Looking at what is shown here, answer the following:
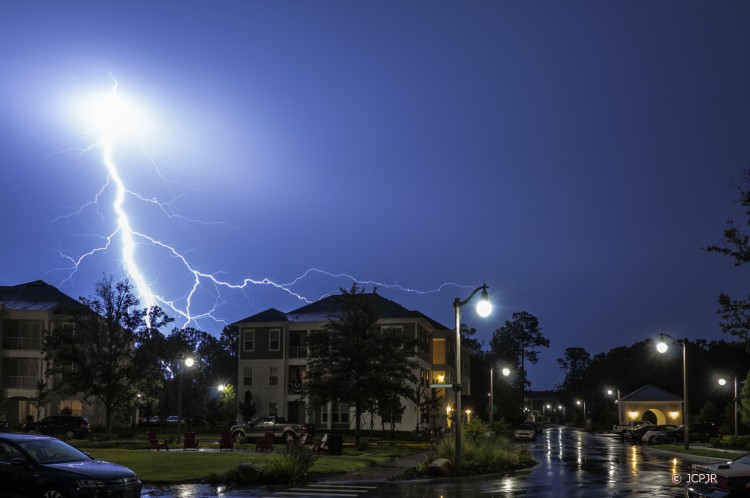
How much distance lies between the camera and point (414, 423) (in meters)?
61.4

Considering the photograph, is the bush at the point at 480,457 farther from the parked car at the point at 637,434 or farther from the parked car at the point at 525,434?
the parked car at the point at 525,434

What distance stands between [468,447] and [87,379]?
22930 mm

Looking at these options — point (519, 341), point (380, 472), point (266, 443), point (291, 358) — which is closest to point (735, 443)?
point (266, 443)

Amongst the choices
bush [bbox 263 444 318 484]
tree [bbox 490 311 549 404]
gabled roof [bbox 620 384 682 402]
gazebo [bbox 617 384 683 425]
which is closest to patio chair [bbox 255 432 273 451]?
bush [bbox 263 444 318 484]

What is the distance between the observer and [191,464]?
2409cm

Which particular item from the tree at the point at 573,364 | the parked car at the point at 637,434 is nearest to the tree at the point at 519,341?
the tree at the point at 573,364

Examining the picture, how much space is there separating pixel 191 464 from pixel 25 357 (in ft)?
142

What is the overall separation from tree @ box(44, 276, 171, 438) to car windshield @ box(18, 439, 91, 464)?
2702 centimetres

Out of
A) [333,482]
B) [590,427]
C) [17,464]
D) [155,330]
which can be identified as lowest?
[590,427]

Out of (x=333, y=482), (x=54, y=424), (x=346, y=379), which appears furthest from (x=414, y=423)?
(x=333, y=482)

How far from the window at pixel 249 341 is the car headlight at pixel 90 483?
5299 cm

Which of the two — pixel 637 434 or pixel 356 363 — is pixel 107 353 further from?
pixel 637 434

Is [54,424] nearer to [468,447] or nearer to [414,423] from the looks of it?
[414,423]

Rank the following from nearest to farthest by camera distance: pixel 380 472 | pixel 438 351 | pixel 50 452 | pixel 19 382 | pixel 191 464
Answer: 1. pixel 50 452
2. pixel 191 464
3. pixel 380 472
4. pixel 19 382
5. pixel 438 351
